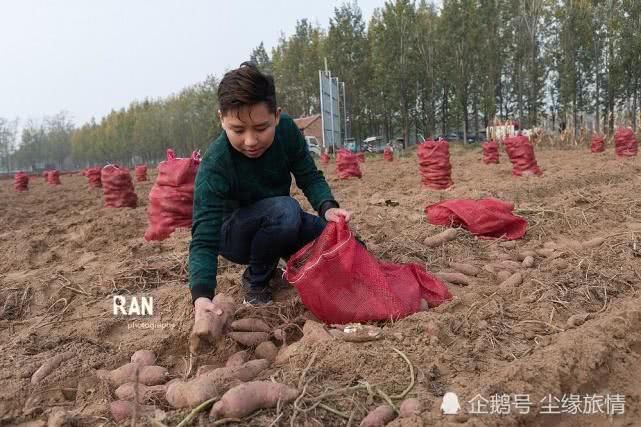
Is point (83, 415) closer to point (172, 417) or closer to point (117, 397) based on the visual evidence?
point (117, 397)

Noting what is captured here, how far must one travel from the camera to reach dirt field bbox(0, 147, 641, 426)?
1455 mm

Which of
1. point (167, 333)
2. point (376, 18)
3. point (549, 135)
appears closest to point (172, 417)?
point (167, 333)

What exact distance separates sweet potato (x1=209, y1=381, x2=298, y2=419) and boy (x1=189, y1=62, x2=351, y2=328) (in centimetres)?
39

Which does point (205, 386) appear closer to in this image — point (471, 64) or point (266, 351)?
point (266, 351)

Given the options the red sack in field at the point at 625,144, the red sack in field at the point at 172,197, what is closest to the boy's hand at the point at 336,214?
the red sack in field at the point at 172,197

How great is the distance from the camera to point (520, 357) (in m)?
1.70

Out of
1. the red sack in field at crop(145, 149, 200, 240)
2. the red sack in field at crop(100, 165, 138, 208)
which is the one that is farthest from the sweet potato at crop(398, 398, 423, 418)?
the red sack in field at crop(100, 165, 138, 208)

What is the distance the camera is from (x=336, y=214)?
81.4 inches

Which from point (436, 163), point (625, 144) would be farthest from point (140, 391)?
point (625, 144)

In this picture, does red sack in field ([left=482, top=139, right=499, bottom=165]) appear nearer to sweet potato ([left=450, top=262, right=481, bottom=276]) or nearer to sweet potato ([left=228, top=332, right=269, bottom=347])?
sweet potato ([left=450, top=262, right=481, bottom=276])

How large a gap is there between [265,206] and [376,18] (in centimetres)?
3171

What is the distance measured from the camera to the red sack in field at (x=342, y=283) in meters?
1.92

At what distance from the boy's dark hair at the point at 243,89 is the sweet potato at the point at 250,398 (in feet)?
3.21

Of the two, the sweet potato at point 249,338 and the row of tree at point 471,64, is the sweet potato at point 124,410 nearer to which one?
the sweet potato at point 249,338
